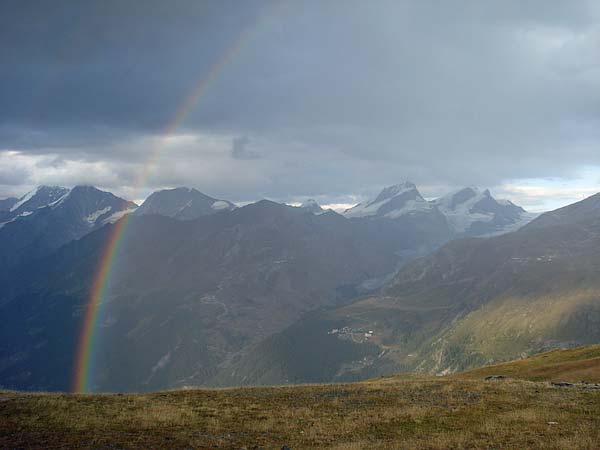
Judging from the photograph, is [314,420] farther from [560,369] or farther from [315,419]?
[560,369]

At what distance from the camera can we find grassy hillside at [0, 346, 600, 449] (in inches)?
1134

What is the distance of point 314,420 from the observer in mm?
35281

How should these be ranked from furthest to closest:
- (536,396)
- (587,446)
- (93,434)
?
(536,396) → (93,434) → (587,446)

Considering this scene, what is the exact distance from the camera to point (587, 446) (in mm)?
26406

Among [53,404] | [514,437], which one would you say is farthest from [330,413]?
[53,404]

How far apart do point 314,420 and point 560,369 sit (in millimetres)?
43562

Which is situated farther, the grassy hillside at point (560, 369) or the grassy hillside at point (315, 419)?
the grassy hillside at point (560, 369)

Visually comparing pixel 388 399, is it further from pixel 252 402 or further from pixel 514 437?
pixel 514 437

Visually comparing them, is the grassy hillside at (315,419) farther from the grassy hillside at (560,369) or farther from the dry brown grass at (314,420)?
the grassy hillside at (560,369)

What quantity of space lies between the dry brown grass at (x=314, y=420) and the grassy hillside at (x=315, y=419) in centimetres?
7

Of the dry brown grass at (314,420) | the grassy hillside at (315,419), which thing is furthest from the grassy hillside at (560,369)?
the dry brown grass at (314,420)

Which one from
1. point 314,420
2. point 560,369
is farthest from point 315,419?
point 560,369

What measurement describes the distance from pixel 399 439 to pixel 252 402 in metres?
17.4

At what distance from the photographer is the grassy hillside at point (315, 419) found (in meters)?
28.8
